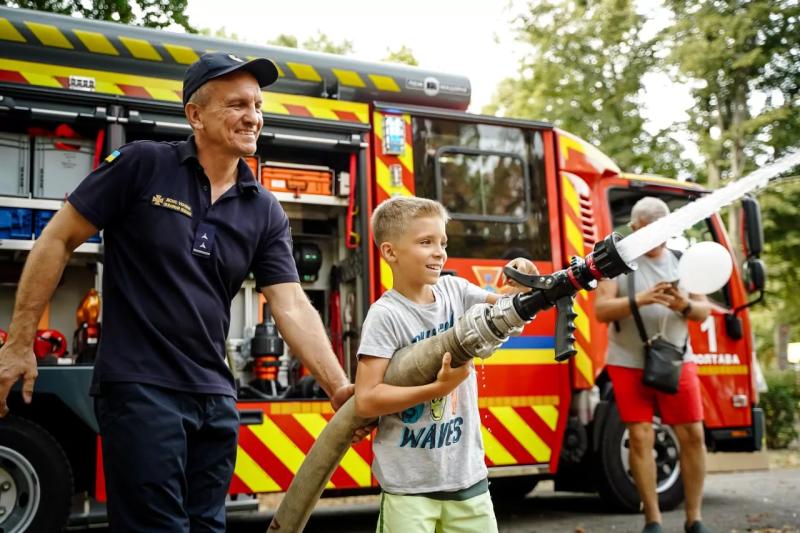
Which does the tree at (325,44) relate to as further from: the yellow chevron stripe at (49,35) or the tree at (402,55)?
the yellow chevron stripe at (49,35)

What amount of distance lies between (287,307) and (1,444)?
8.01 feet

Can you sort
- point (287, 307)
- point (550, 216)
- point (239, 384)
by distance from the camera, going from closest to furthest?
1. point (287, 307)
2. point (239, 384)
3. point (550, 216)

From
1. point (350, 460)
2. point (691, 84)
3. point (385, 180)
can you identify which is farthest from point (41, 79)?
point (691, 84)

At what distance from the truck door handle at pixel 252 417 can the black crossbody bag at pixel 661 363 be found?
2.31m

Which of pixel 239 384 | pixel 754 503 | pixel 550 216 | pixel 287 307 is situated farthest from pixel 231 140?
pixel 754 503

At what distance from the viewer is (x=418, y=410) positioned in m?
2.56

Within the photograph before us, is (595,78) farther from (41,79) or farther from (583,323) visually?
(41,79)

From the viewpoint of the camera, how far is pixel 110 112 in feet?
15.8

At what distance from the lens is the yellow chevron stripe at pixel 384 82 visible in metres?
5.65

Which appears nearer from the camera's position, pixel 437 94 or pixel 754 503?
pixel 437 94

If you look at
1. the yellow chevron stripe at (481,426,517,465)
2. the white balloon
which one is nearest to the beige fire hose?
the yellow chevron stripe at (481,426,517,465)

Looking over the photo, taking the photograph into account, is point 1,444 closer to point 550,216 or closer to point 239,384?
point 239,384

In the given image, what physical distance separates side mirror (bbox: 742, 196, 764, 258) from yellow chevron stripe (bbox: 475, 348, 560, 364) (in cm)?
179

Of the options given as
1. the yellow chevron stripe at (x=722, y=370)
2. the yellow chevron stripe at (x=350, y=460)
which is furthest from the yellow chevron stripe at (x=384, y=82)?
the yellow chevron stripe at (x=722, y=370)
